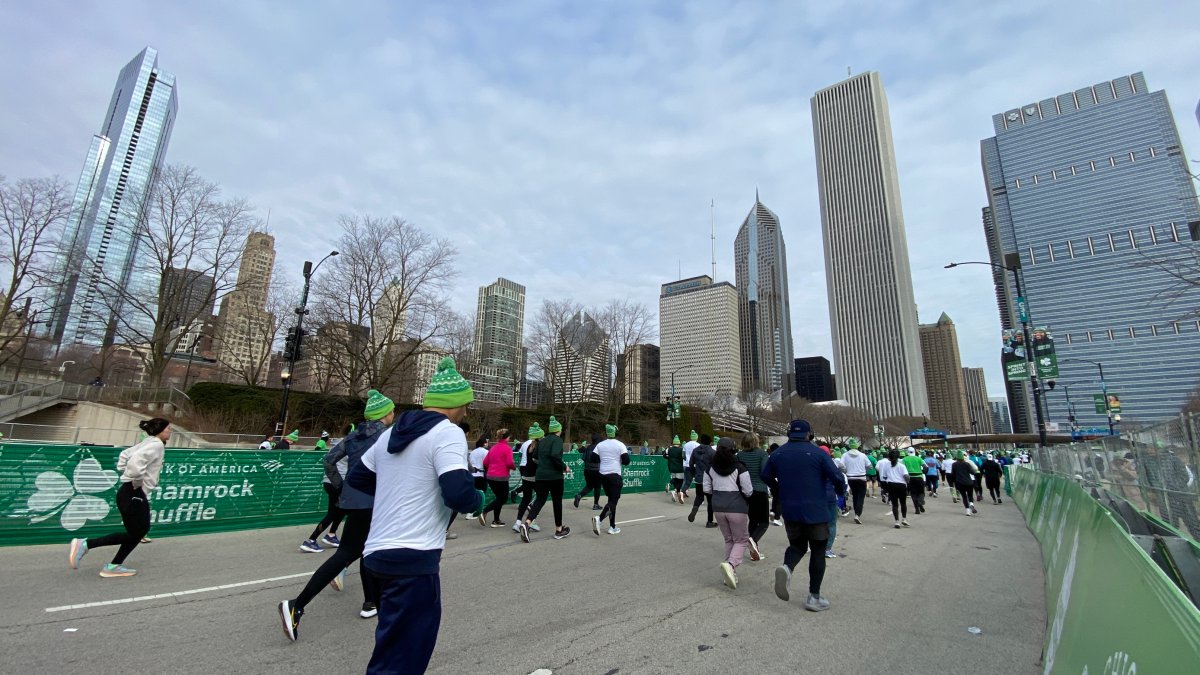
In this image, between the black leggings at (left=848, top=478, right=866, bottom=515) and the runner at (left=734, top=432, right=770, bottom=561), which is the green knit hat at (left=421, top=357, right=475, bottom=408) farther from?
the black leggings at (left=848, top=478, right=866, bottom=515)

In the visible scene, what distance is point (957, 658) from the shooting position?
159 inches

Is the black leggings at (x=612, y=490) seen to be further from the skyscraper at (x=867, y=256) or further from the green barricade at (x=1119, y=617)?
the skyscraper at (x=867, y=256)

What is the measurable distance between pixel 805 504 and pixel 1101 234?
59.4 m

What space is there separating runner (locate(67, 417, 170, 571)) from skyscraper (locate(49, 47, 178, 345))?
2830cm

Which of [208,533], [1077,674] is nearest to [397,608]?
[1077,674]

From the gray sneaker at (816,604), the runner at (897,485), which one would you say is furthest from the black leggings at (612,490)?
the runner at (897,485)

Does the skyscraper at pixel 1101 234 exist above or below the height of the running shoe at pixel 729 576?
above

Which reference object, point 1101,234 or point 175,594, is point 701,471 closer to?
point 175,594

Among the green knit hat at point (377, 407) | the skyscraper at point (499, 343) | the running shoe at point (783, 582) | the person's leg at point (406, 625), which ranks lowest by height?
the running shoe at point (783, 582)

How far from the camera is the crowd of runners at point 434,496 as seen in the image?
253 cm

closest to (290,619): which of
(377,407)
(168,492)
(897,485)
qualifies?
(377,407)

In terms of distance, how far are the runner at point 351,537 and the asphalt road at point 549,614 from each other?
0.66 ft

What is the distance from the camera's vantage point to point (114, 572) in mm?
5660

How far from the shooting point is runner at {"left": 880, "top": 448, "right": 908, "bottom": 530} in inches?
475
